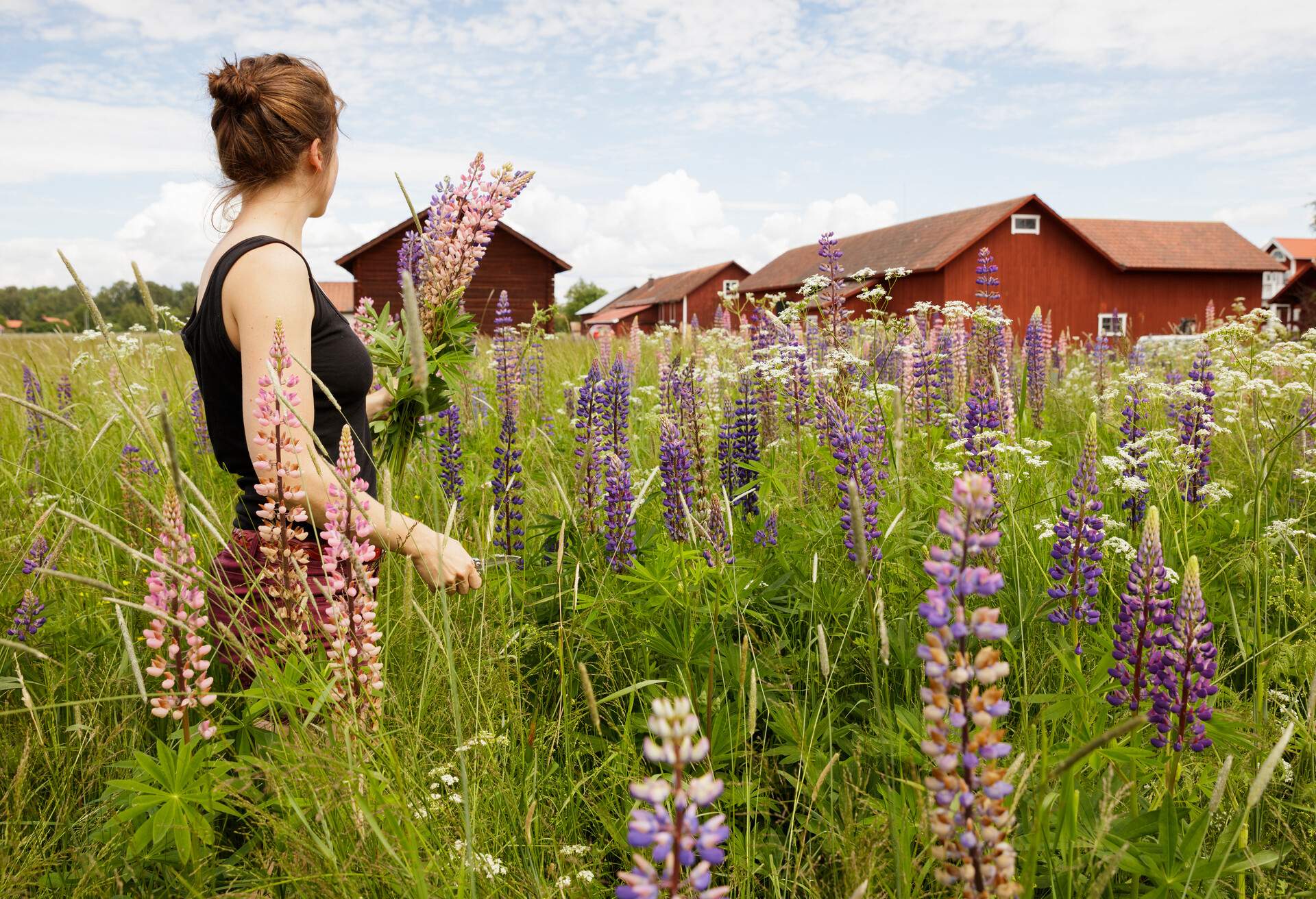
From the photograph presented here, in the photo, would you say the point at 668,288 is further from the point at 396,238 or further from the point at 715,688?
the point at 715,688

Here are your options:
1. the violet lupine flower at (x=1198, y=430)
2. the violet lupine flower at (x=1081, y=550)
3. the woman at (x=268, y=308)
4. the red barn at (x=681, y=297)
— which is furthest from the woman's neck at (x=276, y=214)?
the red barn at (x=681, y=297)

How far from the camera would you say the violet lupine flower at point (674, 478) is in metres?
3.27

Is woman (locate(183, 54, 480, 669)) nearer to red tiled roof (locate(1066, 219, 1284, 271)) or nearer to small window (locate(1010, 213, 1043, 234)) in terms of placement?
small window (locate(1010, 213, 1043, 234))

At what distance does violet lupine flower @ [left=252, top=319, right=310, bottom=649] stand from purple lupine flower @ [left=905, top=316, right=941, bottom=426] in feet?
11.6

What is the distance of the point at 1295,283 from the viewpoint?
3959 centimetres

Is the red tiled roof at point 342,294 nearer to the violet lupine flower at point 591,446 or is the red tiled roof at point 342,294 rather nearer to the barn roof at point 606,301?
the barn roof at point 606,301

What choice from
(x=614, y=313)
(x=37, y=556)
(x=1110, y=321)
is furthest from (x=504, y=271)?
(x=614, y=313)

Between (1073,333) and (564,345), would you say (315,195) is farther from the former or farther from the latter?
(1073,333)

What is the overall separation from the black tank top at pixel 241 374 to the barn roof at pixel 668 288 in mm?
51178

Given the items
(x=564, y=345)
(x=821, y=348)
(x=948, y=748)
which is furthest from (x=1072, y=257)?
(x=948, y=748)

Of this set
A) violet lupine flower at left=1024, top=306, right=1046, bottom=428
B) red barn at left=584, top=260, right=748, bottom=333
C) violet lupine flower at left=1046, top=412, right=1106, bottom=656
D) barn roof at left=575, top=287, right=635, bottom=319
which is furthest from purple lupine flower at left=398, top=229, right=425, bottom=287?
barn roof at left=575, top=287, right=635, bottom=319

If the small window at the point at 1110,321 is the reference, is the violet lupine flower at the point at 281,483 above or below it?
below

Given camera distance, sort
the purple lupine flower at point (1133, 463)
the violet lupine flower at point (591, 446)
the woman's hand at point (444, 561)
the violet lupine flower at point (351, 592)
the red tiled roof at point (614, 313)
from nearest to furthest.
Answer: the violet lupine flower at point (351, 592), the woman's hand at point (444, 561), the purple lupine flower at point (1133, 463), the violet lupine flower at point (591, 446), the red tiled roof at point (614, 313)

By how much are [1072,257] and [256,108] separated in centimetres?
3825
